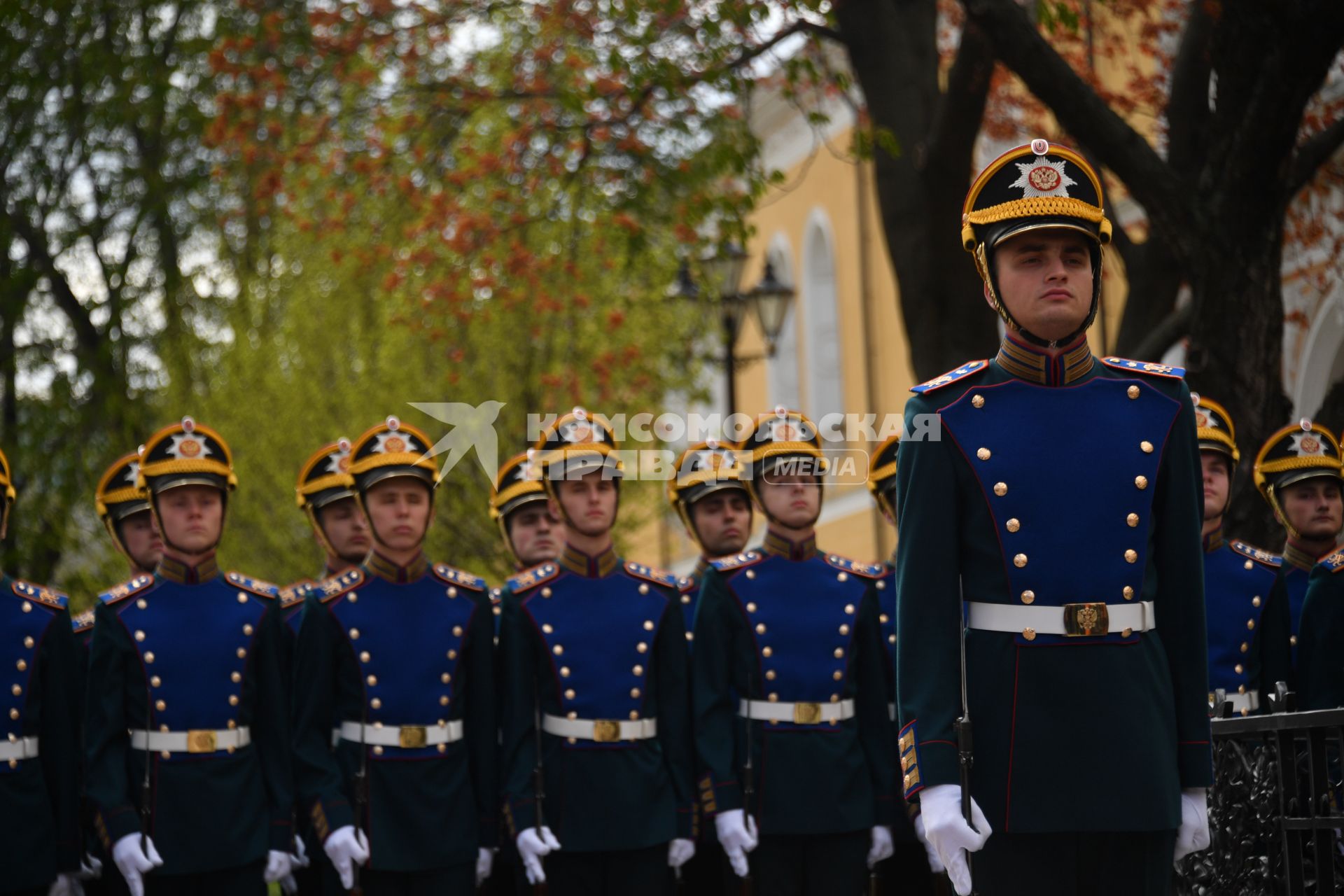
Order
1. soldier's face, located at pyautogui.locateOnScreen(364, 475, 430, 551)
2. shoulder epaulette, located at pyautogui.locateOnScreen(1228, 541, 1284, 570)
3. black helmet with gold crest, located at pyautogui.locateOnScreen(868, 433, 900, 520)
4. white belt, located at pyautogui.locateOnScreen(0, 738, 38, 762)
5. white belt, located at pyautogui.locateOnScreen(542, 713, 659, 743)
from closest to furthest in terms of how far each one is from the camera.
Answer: white belt, located at pyautogui.locateOnScreen(0, 738, 38, 762), white belt, located at pyautogui.locateOnScreen(542, 713, 659, 743), soldier's face, located at pyautogui.locateOnScreen(364, 475, 430, 551), shoulder epaulette, located at pyautogui.locateOnScreen(1228, 541, 1284, 570), black helmet with gold crest, located at pyautogui.locateOnScreen(868, 433, 900, 520)

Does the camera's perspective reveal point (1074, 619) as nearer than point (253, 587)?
Yes

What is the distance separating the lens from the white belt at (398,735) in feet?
23.1

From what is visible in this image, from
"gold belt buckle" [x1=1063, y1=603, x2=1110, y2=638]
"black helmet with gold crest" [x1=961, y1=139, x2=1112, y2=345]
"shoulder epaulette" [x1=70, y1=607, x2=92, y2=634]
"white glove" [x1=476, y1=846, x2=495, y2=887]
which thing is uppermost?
"black helmet with gold crest" [x1=961, y1=139, x2=1112, y2=345]

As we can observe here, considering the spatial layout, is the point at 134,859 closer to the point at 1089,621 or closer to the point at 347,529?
the point at 347,529

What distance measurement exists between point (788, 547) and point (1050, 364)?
11.9ft

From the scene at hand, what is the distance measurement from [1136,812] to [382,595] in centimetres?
407

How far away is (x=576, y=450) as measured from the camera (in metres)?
7.43

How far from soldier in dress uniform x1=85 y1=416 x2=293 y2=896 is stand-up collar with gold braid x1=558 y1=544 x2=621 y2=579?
1.26 meters

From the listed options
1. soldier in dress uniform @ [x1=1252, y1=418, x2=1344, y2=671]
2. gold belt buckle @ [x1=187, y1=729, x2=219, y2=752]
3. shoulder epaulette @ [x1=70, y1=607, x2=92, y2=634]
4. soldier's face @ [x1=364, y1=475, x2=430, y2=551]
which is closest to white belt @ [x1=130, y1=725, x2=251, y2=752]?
gold belt buckle @ [x1=187, y1=729, x2=219, y2=752]

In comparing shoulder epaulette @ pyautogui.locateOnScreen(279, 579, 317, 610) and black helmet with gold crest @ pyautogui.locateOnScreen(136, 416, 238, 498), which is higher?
black helmet with gold crest @ pyautogui.locateOnScreen(136, 416, 238, 498)

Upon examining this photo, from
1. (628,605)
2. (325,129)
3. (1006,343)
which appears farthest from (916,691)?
(325,129)

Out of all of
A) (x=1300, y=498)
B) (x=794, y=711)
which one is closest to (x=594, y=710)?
(x=794, y=711)

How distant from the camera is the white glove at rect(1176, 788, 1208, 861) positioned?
154 inches

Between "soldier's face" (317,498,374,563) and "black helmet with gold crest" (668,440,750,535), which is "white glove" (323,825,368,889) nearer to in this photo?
"soldier's face" (317,498,374,563)
